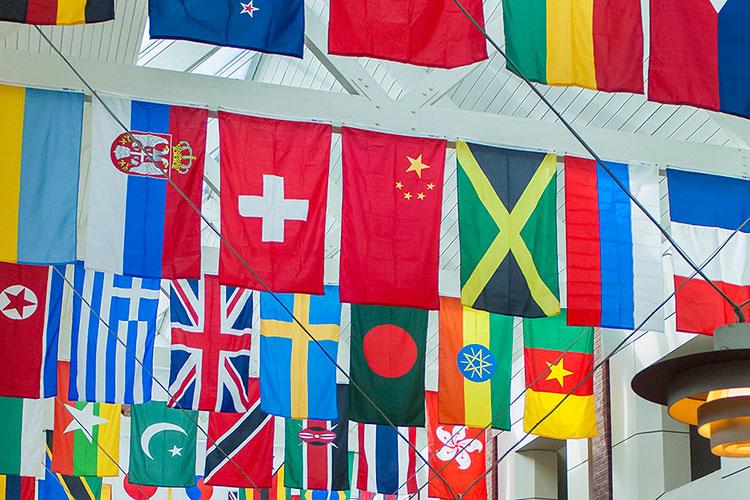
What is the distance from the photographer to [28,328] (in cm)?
1150

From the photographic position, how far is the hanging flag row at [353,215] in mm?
9609

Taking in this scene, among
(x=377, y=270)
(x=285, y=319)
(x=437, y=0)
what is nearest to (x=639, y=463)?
(x=285, y=319)

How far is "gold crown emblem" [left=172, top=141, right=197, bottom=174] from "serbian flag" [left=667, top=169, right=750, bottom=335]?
3814 millimetres

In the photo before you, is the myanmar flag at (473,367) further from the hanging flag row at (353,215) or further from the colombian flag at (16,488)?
the colombian flag at (16,488)

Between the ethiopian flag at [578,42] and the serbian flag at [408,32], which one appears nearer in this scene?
the serbian flag at [408,32]

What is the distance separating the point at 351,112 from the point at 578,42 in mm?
1986

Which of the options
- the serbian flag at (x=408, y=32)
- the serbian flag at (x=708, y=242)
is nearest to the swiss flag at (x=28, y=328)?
the serbian flag at (x=408, y=32)

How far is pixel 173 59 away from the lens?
15.1m

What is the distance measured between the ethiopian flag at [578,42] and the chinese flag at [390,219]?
1.56 meters

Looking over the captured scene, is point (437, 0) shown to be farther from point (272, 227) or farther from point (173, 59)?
point (173, 59)

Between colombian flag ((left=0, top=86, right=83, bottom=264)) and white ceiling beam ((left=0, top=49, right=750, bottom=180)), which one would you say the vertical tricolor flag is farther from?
colombian flag ((left=0, top=86, right=83, bottom=264))

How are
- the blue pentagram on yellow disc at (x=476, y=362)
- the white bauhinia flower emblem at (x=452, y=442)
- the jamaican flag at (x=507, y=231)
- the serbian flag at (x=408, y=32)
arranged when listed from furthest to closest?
the white bauhinia flower emblem at (x=452, y=442)
the blue pentagram on yellow disc at (x=476, y=362)
the jamaican flag at (x=507, y=231)
the serbian flag at (x=408, y=32)

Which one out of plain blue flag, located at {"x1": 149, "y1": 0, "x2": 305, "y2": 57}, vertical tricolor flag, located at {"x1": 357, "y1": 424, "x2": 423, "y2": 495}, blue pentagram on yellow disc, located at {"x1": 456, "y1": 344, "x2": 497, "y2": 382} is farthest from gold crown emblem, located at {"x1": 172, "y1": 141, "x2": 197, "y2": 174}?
vertical tricolor flag, located at {"x1": 357, "y1": 424, "x2": 423, "y2": 495}

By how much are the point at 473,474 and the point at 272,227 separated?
22.1ft
